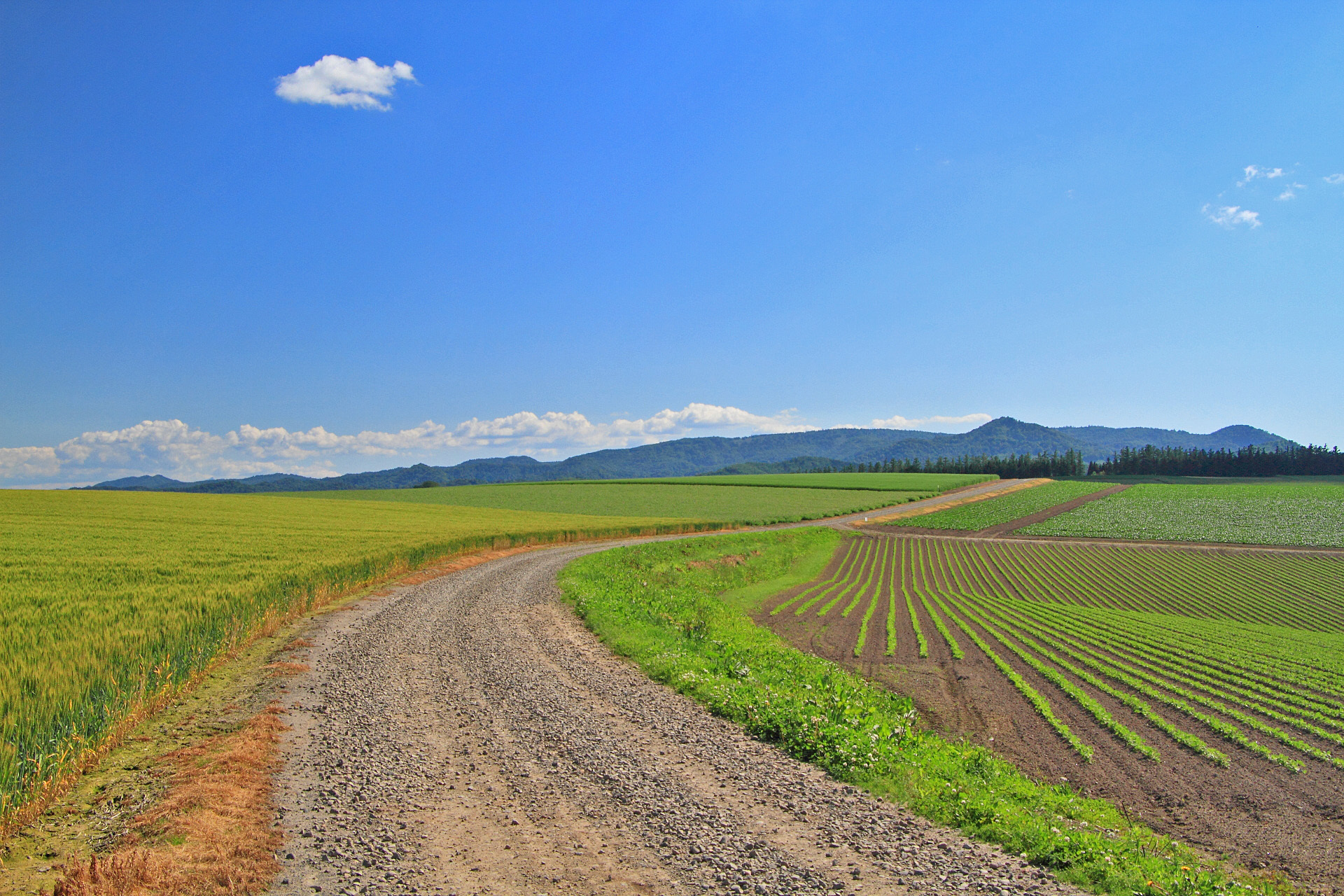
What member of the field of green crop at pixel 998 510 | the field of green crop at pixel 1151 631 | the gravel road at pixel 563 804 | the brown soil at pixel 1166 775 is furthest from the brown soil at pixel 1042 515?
the gravel road at pixel 563 804

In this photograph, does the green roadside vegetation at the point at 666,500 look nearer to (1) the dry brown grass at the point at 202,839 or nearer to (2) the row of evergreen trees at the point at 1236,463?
(1) the dry brown grass at the point at 202,839

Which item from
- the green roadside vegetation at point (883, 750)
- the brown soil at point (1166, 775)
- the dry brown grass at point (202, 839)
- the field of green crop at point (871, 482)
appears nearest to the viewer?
the dry brown grass at point (202, 839)

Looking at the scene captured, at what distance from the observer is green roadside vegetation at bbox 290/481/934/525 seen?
72975mm

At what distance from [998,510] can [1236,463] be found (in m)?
122

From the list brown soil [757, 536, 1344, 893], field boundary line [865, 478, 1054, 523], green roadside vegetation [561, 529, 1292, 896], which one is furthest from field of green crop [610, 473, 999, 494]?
brown soil [757, 536, 1344, 893]

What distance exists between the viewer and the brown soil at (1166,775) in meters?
9.59

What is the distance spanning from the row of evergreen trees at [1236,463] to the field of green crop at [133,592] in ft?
601

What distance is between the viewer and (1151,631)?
23.0 meters

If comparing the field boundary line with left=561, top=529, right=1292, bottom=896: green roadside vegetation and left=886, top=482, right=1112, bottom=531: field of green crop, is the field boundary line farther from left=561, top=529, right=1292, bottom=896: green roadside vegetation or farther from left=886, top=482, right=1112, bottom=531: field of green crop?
left=561, top=529, right=1292, bottom=896: green roadside vegetation

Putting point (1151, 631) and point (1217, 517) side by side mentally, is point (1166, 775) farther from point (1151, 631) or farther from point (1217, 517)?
point (1217, 517)

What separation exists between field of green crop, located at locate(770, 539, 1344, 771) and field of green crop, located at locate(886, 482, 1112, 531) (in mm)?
21499

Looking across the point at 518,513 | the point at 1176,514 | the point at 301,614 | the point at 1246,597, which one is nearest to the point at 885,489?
the point at 1176,514

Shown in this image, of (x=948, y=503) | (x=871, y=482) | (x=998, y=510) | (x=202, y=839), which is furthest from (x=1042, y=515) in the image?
(x=202, y=839)

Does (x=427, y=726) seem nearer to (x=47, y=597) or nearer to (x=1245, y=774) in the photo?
(x=47, y=597)
